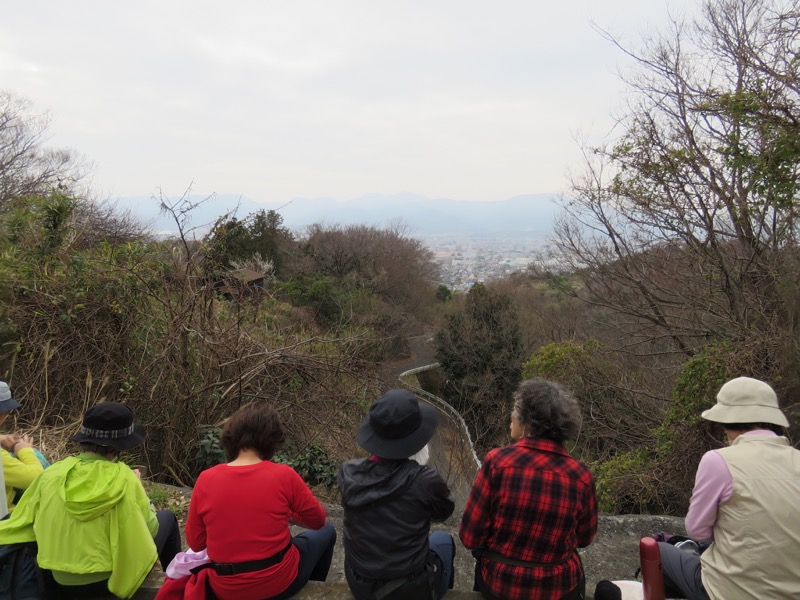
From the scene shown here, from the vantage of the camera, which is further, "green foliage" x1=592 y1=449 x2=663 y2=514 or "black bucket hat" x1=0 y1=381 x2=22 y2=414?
"green foliage" x1=592 y1=449 x2=663 y2=514

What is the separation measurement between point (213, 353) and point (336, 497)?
220 centimetres

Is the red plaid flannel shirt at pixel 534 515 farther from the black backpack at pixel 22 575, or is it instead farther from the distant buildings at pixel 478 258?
the distant buildings at pixel 478 258

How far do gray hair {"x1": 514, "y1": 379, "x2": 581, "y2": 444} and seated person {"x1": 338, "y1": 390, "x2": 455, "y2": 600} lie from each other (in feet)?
1.37

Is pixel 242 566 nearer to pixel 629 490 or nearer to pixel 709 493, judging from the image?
pixel 709 493

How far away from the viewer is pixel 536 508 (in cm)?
197

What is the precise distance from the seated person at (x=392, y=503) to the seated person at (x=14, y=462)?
183 centimetres

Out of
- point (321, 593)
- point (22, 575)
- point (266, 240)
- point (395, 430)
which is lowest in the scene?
point (321, 593)

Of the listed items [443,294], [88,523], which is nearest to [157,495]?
[88,523]

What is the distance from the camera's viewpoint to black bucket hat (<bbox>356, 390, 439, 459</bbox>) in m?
2.07

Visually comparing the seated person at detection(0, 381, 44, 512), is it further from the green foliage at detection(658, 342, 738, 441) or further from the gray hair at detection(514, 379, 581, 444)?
the green foliage at detection(658, 342, 738, 441)

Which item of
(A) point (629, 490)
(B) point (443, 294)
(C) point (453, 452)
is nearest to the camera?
(A) point (629, 490)

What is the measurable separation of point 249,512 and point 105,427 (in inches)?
33.2

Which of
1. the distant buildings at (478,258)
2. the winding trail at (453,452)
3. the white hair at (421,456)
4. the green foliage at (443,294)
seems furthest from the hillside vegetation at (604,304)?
the green foliage at (443,294)

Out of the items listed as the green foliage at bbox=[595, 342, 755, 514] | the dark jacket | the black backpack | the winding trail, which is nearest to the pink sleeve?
the dark jacket
